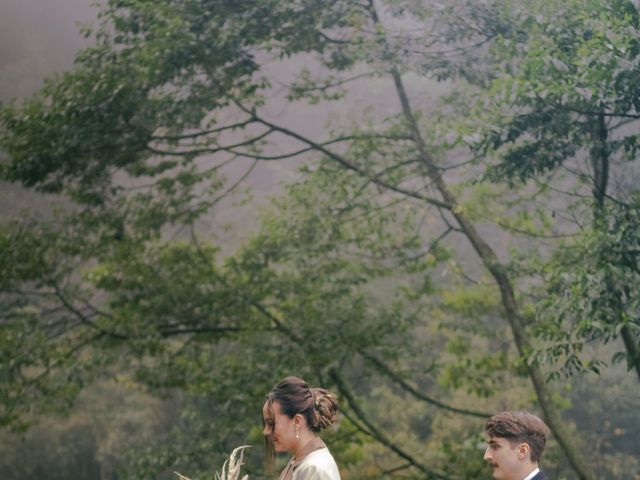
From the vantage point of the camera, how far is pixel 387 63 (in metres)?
10.0

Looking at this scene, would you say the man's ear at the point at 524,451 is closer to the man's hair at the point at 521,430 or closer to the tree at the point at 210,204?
the man's hair at the point at 521,430

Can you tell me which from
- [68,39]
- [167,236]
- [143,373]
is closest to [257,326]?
[143,373]

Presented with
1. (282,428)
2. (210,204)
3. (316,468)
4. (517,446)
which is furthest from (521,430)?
(210,204)

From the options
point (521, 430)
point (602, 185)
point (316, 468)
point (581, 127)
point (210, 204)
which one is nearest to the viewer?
point (521, 430)

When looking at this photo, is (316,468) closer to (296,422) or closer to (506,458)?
(296,422)

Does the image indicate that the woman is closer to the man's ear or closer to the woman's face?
the woman's face

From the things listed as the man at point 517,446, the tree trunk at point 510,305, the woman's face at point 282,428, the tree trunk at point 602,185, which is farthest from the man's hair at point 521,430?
the tree trunk at point 510,305

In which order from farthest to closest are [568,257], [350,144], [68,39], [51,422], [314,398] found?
[68,39], [51,422], [350,144], [568,257], [314,398]

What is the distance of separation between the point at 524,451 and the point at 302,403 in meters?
0.76

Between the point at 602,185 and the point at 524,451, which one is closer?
the point at 524,451

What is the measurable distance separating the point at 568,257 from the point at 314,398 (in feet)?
19.2

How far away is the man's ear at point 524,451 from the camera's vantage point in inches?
116

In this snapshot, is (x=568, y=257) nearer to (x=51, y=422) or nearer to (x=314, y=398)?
(x=314, y=398)

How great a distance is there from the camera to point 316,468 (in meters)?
3.19
